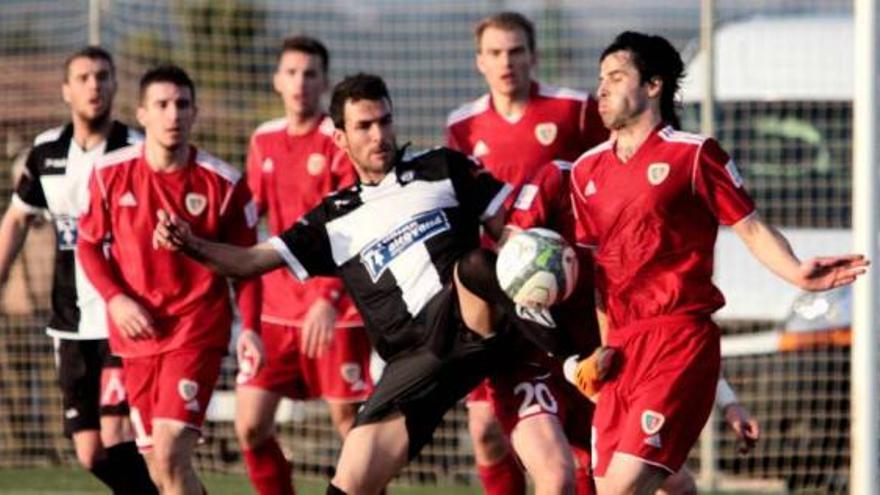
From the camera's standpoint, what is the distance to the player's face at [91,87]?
10.7m

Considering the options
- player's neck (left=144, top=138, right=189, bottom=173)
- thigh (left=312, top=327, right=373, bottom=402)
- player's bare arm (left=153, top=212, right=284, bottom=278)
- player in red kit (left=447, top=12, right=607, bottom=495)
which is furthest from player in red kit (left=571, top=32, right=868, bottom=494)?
thigh (left=312, top=327, right=373, bottom=402)

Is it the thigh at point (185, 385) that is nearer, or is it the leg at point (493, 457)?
the thigh at point (185, 385)

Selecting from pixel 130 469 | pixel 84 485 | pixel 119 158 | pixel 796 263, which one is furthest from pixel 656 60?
pixel 84 485

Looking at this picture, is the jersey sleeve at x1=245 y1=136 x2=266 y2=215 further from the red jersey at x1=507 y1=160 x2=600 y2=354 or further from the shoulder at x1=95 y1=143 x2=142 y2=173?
the red jersey at x1=507 y1=160 x2=600 y2=354

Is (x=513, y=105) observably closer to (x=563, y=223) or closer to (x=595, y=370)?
(x=563, y=223)

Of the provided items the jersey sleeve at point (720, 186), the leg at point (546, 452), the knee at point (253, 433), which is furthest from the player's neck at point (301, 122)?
the jersey sleeve at point (720, 186)

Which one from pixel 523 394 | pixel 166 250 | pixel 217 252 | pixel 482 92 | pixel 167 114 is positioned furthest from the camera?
pixel 482 92

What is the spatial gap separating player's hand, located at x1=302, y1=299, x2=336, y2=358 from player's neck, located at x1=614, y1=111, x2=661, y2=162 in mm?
2533

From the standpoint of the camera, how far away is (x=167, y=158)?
980 centimetres

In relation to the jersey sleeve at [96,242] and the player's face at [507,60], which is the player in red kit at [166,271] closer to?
the jersey sleeve at [96,242]

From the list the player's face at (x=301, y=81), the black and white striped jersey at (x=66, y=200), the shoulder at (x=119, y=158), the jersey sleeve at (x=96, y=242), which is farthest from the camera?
the player's face at (x=301, y=81)

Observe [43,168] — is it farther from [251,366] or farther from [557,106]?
[557,106]

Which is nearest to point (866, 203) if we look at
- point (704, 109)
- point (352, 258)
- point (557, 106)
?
point (352, 258)

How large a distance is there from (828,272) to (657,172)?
698 mm
